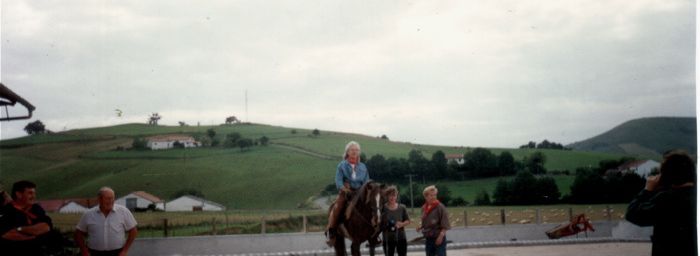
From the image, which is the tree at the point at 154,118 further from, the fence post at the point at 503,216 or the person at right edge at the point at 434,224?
the person at right edge at the point at 434,224

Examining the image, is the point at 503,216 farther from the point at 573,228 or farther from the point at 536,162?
the point at 573,228

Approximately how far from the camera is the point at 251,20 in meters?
16.3

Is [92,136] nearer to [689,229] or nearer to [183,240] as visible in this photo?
[183,240]

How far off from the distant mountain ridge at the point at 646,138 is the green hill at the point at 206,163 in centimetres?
92

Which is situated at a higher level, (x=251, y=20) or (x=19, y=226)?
(x=251, y=20)

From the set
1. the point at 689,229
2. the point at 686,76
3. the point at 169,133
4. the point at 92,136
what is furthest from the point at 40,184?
the point at 689,229

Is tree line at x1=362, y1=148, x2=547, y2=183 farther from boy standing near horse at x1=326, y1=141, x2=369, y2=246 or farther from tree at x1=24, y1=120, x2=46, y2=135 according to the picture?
boy standing near horse at x1=326, y1=141, x2=369, y2=246

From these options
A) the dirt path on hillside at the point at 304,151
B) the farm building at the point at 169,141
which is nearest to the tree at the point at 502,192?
the dirt path on hillside at the point at 304,151

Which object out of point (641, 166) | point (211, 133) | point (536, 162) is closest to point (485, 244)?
point (641, 166)

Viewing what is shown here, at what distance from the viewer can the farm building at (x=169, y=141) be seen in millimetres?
26547

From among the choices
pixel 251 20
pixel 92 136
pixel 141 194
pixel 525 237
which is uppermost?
pixel 251 20

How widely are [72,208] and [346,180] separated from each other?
591 inches

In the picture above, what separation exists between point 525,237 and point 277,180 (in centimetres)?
1028

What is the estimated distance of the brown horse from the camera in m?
9.72
